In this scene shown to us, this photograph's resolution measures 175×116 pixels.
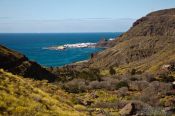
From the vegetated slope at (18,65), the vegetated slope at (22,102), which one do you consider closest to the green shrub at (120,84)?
the vegetated slope at (18,65)

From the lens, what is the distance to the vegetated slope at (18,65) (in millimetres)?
57475

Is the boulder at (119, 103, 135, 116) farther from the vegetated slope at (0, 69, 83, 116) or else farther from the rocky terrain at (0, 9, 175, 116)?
the vegetated slope at (0, 69, 83, 116)

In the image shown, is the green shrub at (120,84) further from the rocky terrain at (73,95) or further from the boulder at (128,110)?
the boulder at (128,110)

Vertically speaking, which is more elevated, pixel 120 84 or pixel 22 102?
pixel 22 102

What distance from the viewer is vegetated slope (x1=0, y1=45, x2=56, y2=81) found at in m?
57.5

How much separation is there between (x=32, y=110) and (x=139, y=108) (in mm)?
19445

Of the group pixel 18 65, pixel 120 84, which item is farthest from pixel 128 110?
pixel 120 84

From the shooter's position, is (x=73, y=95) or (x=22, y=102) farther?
(x=73, y=95)

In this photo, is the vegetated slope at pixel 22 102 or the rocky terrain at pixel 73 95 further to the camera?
the rocky terrain at pixel 73 95

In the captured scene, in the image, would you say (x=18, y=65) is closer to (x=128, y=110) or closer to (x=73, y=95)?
(x=73, y=95)

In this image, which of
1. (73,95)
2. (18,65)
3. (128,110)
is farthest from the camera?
(18,65)

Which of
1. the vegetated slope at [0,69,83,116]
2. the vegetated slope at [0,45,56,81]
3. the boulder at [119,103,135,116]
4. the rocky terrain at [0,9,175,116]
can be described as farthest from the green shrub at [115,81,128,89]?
the vegetated slope at [0,69,83,116]

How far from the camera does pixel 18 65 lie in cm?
6525

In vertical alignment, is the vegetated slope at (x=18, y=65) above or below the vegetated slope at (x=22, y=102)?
below
